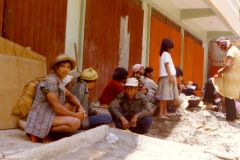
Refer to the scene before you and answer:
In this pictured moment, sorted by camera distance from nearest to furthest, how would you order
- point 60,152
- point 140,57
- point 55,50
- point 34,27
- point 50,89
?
point 60,152, point 50,89, point 34,27, point 55,50, point 140,57

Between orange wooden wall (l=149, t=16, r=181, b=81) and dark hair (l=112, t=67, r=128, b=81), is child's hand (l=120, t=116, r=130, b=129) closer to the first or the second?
dark hair (l=112, t=67, r=128, b=81)

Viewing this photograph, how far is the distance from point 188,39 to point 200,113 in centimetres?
707

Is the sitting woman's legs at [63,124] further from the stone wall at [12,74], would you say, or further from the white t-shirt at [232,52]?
the white t-shirt at [232,52]

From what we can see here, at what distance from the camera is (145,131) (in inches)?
257

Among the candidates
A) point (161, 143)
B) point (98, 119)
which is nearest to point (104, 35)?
point (98, 119)

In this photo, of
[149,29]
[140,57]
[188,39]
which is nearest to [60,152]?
[140,57]

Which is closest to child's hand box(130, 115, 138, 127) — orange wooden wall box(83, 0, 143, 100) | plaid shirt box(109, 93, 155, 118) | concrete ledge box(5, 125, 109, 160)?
plaid shirt box(109, 93, 155, 118)

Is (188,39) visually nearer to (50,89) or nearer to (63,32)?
(63,32)

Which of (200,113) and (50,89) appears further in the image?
(200,113)

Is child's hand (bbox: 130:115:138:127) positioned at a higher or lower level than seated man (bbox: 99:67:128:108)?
lower

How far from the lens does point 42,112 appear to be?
452cm

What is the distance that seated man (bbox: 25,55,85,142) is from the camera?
4.49 m

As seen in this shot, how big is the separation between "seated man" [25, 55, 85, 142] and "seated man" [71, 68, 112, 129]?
2.74 feet

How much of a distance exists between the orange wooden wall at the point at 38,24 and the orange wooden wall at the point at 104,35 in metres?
0.93
